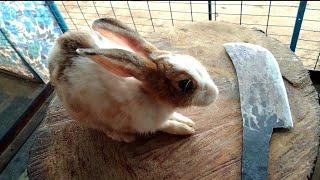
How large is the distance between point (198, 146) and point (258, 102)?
0.28 meters

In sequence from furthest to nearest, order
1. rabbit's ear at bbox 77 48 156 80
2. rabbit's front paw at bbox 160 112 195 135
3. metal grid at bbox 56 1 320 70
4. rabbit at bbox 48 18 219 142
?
metal grid at bbox 56 1 320 70
rabbit's front paw at bbox 160 112 195 135
rabbit at bbox 48 18 219 142
rabbit's ear at bbox 77 48 156 80

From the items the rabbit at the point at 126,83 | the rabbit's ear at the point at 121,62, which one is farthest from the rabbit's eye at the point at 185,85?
the rabbit's ear at the point at 121,62

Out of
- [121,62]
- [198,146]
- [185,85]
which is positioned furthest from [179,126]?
[121,62]

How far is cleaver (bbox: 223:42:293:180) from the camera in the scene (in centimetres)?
113

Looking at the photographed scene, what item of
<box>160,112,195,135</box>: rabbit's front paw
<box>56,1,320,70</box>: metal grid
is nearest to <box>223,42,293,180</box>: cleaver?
<box>160,112,195,135</box>: rabbit's front paw

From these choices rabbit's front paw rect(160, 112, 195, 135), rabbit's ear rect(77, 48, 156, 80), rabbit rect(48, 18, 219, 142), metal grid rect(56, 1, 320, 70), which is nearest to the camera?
rabbit's ear rect(77, 48, 156, 80)

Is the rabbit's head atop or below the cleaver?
atop

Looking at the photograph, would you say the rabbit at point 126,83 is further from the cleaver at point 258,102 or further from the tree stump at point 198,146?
the cleaver at point 258,102

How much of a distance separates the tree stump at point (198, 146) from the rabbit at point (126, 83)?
0.06 metres

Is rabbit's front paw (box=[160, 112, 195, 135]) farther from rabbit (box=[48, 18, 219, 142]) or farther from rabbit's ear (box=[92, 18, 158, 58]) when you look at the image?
rabbit's ear (box=[92, 18, 158, 58])

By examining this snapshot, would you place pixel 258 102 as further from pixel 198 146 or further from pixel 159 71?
pixel 159 71

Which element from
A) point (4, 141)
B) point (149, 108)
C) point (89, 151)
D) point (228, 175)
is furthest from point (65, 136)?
point (4, 141)

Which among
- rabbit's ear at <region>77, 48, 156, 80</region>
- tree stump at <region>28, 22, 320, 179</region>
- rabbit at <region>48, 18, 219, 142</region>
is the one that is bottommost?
tree stump at <region>28, 22, 320, 179</region>

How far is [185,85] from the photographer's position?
1067 mm
